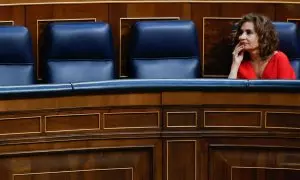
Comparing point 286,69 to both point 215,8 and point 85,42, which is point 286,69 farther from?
point 85,42

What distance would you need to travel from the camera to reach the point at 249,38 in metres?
3.23

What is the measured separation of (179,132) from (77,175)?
33cm

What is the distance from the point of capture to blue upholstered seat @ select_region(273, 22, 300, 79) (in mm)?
3338

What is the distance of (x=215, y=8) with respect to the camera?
353cm

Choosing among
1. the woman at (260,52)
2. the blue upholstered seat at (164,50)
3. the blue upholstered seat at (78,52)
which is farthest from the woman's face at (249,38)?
the blue upholstered seat at (78,52)

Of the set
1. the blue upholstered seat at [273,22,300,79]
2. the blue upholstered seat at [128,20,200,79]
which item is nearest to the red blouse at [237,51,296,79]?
the blue upholstered seat at [273,22,300,79]

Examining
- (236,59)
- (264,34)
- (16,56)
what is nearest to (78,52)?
(16,56)

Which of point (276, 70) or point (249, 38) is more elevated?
point (249, 38)

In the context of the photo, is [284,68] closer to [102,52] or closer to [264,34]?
[264,34]

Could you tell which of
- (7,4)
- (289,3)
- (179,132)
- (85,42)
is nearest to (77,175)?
(179,132)

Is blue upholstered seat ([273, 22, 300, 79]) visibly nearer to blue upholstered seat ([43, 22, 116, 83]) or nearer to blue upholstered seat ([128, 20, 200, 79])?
blue upholstered seat ([128, 20, 200, 79])

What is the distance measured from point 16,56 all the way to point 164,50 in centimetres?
58

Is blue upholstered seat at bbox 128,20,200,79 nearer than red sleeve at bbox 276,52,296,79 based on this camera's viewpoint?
No

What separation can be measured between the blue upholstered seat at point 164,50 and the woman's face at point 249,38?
23 cm
